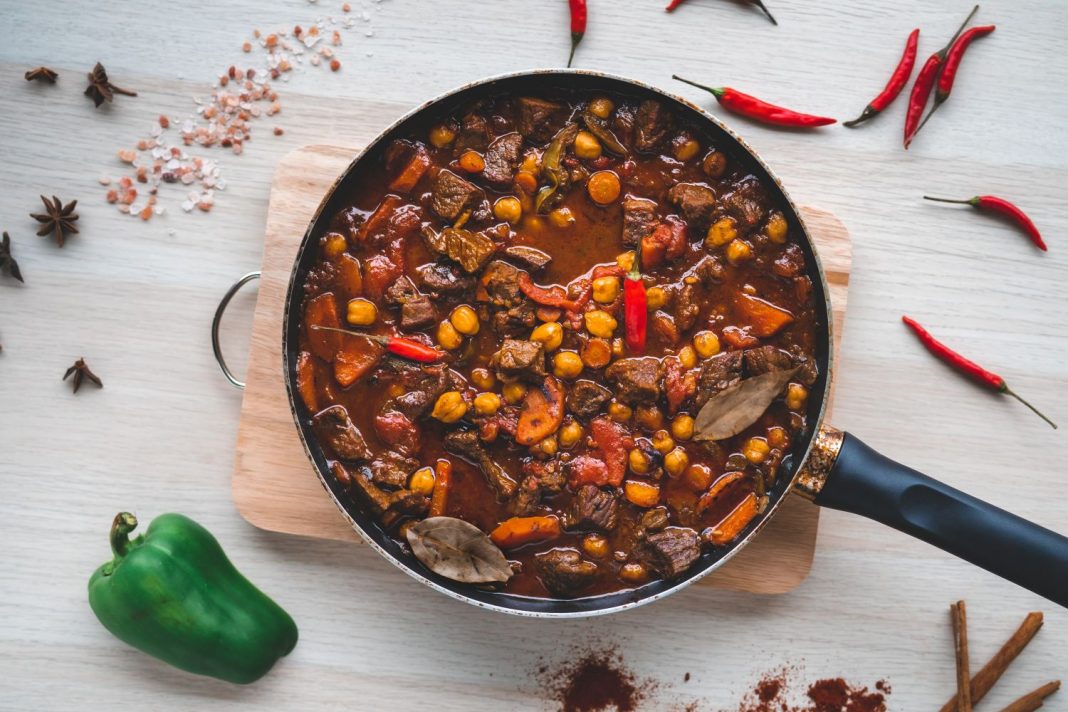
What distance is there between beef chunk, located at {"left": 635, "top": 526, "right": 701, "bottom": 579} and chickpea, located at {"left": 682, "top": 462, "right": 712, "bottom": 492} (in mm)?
201

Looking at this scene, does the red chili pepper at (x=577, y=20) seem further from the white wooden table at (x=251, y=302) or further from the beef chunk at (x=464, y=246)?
the beef chunk at (x=464, y=246)

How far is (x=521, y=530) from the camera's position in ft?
12.1

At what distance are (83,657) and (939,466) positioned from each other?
175 inches

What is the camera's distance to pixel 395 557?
3.67m

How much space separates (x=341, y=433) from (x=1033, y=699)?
145 inches

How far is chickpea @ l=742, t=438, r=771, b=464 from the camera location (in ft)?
12.1

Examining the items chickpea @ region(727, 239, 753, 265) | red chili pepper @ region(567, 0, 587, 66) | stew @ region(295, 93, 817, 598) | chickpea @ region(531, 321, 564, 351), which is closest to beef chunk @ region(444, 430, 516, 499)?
stew @ region(295, 93, 817, 598)

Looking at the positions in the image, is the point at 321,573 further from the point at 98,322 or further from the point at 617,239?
the point at 617,239

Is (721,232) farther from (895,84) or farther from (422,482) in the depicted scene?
(422,482)

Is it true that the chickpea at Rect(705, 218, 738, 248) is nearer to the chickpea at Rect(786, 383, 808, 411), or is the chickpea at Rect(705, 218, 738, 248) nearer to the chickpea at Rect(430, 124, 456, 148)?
the chickpea at Rect(786, 383, 808, 411)

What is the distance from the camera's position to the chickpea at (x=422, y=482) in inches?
146

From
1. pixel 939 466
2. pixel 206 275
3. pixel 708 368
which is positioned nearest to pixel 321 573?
pixel 206 275

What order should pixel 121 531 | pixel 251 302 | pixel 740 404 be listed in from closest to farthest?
pixel 740 404 < pixel 121 531 < pixel 251 302

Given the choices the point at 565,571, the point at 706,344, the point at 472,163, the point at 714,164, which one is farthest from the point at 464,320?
the point at 714,164
